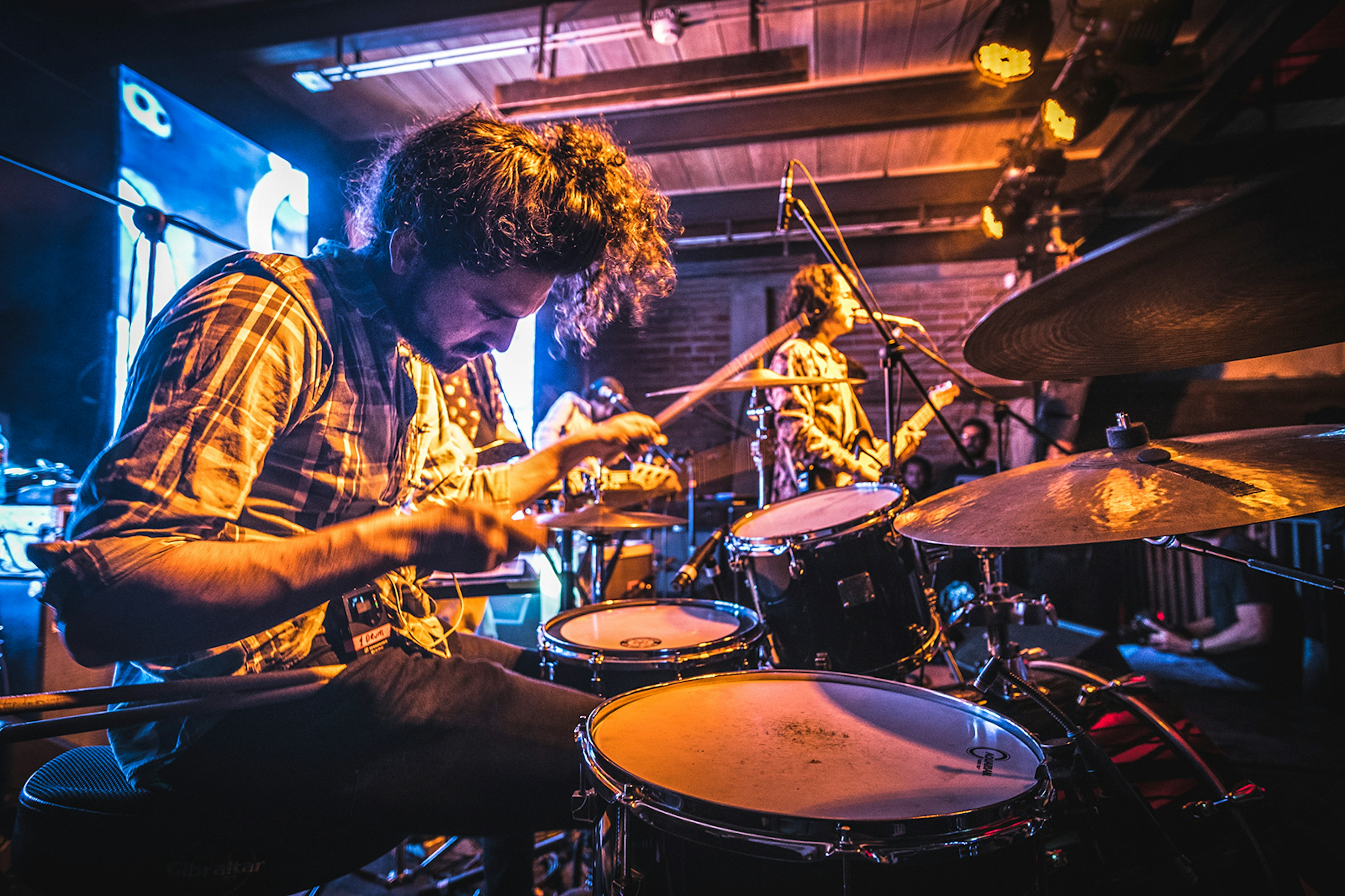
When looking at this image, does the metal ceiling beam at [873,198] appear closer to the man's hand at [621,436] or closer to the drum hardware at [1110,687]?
the man's hand at [621,436]

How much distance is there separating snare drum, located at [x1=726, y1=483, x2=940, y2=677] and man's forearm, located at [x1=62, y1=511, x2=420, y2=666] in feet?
4.32

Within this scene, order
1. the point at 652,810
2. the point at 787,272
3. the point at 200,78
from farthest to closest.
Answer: the point at 787,272
the point at 200,78
the point at 652,810

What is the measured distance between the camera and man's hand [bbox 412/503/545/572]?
82cm

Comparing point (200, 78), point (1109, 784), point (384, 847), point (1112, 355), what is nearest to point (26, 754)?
point (384, 847)

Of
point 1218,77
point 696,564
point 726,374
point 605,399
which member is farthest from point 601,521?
point 1218,77

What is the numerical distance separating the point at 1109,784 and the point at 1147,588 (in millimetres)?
4347

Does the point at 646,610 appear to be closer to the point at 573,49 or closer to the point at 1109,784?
the point at 1109,784

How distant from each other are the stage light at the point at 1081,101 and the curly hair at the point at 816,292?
4.70ft

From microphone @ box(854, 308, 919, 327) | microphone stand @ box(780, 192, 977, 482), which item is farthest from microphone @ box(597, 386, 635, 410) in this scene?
microphone stand @ box(780, 192, 977, 482)

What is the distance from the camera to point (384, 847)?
1031 mm

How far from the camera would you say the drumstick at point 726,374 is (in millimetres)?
1668

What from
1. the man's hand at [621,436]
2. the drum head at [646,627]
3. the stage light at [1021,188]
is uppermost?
the stage light at [1021,188]

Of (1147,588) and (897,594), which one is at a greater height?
(897,594)

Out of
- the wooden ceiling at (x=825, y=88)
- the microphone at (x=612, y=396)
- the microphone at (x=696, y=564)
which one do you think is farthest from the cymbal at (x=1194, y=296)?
the microphone at (x=612, y=396)
